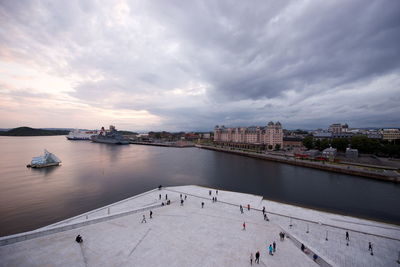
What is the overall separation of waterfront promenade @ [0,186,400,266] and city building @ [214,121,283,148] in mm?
70497

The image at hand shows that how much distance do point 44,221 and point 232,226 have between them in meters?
17.6

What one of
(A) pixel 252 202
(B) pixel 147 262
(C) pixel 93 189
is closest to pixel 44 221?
(C) pixel 93 189

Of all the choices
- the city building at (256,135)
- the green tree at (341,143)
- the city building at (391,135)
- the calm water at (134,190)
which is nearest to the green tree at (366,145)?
the green tree at (341,143)

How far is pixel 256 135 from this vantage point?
9312 centimetres

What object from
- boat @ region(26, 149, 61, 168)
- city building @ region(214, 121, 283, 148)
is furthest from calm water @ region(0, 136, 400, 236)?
city building @ region(214, 121, 283, 148)

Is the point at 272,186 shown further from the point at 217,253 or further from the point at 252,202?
the point at 217,253

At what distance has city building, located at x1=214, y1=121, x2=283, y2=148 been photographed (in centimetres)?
8231

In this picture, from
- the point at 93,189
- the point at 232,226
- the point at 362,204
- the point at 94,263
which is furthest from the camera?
the point at 93,189

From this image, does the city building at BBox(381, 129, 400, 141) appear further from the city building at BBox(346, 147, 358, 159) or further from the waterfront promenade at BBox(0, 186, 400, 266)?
the waterfront promenade at BBox(0, 186, 400, 266)

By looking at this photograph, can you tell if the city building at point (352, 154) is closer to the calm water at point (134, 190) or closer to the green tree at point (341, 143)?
the green tree at point (341, 143)

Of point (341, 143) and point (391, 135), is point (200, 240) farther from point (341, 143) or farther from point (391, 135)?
point (391, 135)

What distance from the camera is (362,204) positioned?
72.3 feet

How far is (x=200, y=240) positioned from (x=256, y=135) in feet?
286

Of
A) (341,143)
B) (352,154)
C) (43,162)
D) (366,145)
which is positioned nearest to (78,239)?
(43,162)
